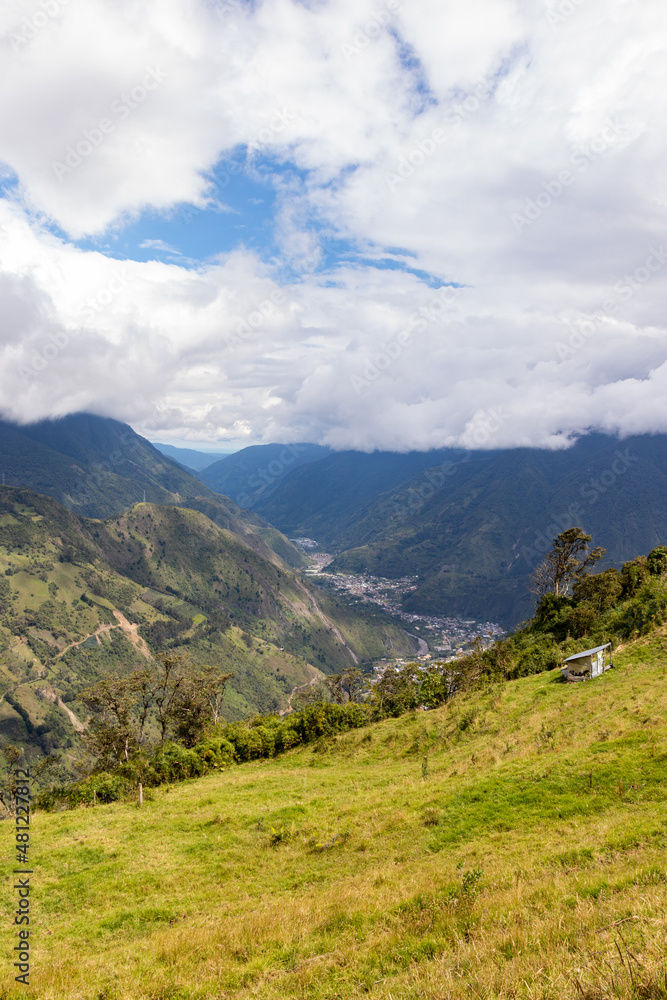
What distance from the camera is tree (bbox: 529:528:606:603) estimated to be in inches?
2153

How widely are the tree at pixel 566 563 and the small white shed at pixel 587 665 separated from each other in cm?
2368

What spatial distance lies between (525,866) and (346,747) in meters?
25.5

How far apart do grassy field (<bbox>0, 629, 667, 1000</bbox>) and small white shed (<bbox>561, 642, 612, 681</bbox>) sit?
103 inches

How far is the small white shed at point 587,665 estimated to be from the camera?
2980 centimetres

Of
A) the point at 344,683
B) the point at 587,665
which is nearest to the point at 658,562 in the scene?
the point at 587,665

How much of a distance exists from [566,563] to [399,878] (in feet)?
169

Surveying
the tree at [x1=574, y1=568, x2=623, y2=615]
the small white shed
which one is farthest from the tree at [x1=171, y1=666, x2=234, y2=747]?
the tree at [x1=574, y1=568, x2=623, y2=615]

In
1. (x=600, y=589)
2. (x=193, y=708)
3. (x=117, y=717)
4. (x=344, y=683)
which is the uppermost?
(x=600, y=589)

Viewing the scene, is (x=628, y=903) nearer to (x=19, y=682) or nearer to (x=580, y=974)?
(x=580, y=974)

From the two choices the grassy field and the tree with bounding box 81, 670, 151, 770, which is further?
the tree with bounding box 81, 670, 151, 770

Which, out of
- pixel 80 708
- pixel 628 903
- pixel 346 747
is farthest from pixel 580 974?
pixel 80 708

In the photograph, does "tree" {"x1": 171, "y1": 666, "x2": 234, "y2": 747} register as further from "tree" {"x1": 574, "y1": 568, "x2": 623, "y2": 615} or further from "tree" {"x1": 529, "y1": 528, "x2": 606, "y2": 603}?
"tree" {"x1": 574, "y1": 568, "x2": 623, "y2": 615}

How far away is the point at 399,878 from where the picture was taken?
1223 centimetres

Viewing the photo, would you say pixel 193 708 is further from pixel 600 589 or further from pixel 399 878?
pixel 399 878
